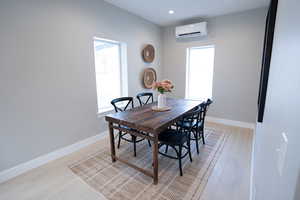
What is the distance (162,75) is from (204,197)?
365cm

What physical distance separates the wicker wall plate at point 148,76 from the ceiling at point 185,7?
1.37 metres

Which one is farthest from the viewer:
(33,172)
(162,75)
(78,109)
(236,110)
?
(162,75)

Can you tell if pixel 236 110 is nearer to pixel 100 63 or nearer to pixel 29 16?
pixel 100 63

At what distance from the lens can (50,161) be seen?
7.53 feet

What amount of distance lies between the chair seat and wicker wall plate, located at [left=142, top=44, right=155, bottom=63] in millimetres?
2431

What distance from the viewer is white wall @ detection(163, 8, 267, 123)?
3.28 metres

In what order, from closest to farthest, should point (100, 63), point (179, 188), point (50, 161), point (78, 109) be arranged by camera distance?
point (179, 188) < point (50, 161) < point (78, 109) < point (100, 63)

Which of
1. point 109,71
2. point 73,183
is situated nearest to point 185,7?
point 109,71

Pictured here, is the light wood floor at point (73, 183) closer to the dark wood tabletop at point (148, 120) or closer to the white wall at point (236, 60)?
the dark wood tabletop at point (148, 120)

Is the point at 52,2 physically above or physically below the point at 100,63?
above

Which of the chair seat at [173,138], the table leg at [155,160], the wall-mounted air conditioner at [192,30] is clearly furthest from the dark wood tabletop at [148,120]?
the wall-mounted air conditioner at [192,30]

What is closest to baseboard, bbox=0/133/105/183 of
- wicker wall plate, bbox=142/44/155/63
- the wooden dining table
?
the wooden dining table

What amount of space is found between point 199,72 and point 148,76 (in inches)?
59.2

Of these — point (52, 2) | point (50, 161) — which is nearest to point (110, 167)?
point (50, 161)
